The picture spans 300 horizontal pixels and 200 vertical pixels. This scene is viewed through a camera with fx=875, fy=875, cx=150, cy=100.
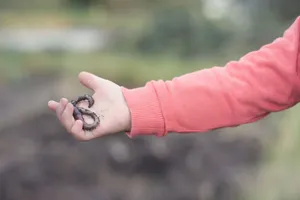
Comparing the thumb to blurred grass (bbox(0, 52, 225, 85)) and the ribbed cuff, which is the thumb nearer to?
the ribbed cuff

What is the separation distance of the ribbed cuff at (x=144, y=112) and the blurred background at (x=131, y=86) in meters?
2.04

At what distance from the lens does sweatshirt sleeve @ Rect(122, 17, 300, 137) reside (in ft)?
5.60

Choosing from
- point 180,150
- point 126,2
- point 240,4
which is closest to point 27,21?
point 126,2

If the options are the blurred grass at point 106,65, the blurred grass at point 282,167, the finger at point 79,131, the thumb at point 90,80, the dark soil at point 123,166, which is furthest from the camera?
the blurred grass at point 106,65

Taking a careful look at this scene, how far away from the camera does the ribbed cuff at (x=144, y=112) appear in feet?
5.54

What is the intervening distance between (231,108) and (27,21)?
551 centimetres

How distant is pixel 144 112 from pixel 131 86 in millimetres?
3635

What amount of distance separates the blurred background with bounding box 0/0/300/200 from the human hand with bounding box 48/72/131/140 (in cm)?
208

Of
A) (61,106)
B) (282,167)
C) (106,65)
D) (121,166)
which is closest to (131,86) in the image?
(106,65)

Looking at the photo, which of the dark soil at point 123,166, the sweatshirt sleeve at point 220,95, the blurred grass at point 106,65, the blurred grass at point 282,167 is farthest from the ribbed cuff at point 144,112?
the blurred grass at point 106,65

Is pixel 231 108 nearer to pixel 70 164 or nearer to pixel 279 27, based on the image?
pixel 70 164

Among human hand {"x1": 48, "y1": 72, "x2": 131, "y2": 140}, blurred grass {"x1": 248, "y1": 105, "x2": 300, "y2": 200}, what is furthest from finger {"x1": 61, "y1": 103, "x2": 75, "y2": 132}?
blurred grass {"x1": 248, "y1": 105, "x2": 300, "y2": 200}

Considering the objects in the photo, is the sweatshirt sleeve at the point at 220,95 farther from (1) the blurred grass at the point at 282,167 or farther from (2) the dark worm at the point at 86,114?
(1) the blurred grass at the point at 282,167

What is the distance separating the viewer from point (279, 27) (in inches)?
239
